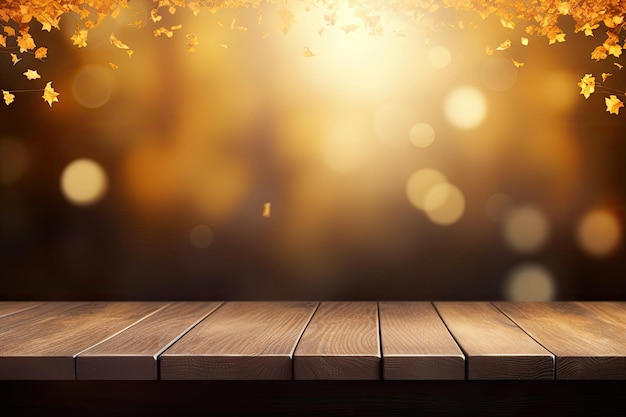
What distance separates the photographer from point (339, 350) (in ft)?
5.42

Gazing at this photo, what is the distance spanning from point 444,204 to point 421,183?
0.13 m

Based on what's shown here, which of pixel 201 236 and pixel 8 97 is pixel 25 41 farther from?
pixel 201 236

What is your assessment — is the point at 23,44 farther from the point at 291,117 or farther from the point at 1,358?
the point at 1,358

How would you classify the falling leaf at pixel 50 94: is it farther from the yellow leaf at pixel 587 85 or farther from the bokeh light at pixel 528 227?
the yellow leaf at pixel 587 85

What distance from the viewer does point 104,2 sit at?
2.46 meters

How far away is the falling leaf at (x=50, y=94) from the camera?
2.50 m

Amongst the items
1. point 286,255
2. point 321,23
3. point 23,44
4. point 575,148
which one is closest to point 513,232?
point 575,148

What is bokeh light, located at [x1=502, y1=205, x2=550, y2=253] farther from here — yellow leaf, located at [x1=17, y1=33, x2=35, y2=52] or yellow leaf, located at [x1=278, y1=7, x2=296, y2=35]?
yellow leaf, located at [x1=17, y1=33, x2=35, y2=52]

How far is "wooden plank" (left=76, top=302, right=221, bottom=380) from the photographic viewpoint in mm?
1597

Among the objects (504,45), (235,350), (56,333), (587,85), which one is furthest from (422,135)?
(56,333)

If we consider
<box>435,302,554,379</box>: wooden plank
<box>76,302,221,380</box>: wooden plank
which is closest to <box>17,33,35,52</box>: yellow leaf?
<box>76,302,221,380</box>: wooden plank

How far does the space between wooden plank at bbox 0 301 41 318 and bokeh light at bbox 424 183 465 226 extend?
165cm

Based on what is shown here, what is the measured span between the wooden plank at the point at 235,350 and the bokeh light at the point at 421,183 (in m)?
0.73
